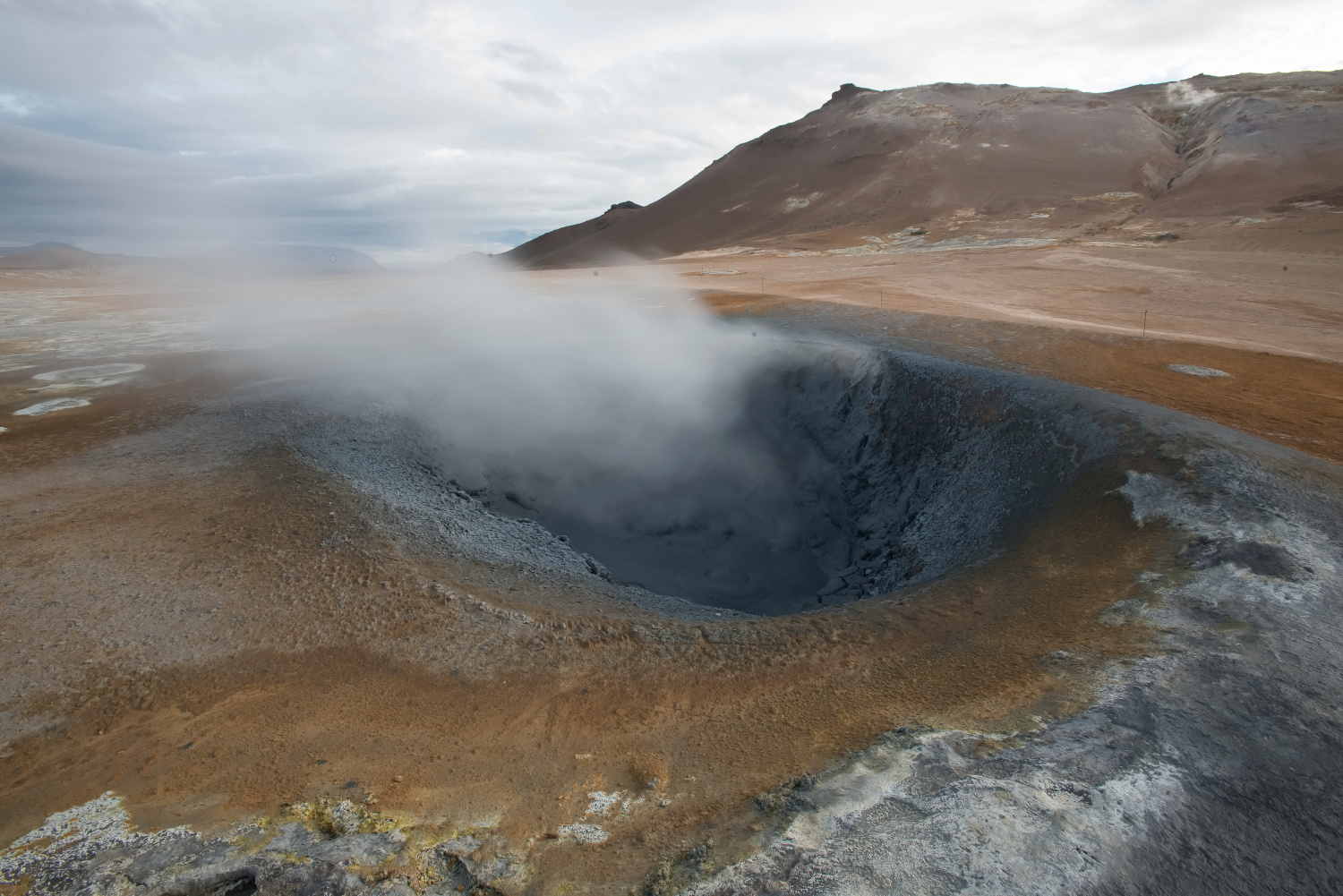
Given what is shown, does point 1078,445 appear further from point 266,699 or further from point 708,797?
point 266,699

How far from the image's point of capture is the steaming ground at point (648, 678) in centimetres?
225

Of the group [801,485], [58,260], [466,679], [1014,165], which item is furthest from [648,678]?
[58,260]

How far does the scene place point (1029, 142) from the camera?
162ft

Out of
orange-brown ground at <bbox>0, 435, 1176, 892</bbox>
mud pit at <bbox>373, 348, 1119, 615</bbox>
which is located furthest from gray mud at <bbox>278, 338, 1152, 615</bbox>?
orange-brown ground at <bbox>0, 435, 1176, 892</bbox>

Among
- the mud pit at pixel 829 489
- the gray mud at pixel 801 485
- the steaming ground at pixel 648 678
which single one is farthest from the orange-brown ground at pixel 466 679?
the mud pit at pixel 829 489

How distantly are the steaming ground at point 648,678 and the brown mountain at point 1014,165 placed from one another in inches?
1367

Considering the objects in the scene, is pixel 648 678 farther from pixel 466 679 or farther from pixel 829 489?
pixel 829 489

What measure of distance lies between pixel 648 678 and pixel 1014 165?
2077 inches

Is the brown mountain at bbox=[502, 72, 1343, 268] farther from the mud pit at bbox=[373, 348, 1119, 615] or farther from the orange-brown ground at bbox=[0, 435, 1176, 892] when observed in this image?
the orange-brown ground at bbox=[0, 435, 1176, 892]

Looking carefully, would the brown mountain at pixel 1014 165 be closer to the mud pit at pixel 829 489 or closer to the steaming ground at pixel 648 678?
the mud pit at pixel 829 489

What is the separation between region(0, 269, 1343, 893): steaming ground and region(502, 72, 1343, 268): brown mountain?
114 feet

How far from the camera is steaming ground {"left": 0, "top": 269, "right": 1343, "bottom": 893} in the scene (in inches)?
88.7

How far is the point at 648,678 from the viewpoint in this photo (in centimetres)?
333

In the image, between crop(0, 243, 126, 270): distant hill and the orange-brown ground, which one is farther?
crop(0, 243, 126, 270): distant hill
